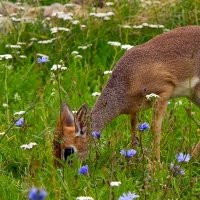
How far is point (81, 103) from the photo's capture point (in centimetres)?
605

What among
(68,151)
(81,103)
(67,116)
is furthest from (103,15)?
(68,151)

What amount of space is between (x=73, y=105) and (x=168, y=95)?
908 millimetres

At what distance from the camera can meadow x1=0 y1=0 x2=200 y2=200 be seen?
4039mm

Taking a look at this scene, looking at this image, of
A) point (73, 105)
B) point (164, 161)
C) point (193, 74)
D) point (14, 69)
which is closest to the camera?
point (164, 161)

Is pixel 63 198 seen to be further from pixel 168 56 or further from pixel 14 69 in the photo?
pixel 14 69

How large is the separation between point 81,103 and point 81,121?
1.11m

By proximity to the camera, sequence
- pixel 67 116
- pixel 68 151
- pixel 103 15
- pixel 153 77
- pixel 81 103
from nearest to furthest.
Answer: pixel 68 151, pixel 67 116, pixel 153 77, pixel 81 103, pixel 103 15

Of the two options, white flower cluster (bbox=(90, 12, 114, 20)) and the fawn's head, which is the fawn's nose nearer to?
the fawn's head

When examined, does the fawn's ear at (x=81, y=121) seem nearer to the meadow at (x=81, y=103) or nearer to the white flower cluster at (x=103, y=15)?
the meadow at (x=81, y=103)

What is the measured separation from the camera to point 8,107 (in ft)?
19.5

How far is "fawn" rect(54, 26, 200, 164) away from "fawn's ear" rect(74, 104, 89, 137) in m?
0.18

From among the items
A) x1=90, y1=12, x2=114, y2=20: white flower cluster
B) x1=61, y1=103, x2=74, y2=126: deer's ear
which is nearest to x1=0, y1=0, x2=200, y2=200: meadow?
x1=90, y1=12, x2=114, y2=20: white flower cluster

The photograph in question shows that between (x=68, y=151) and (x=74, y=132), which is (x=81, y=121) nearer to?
(x=74, y=132)

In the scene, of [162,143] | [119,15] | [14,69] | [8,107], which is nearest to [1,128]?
[8,107]
